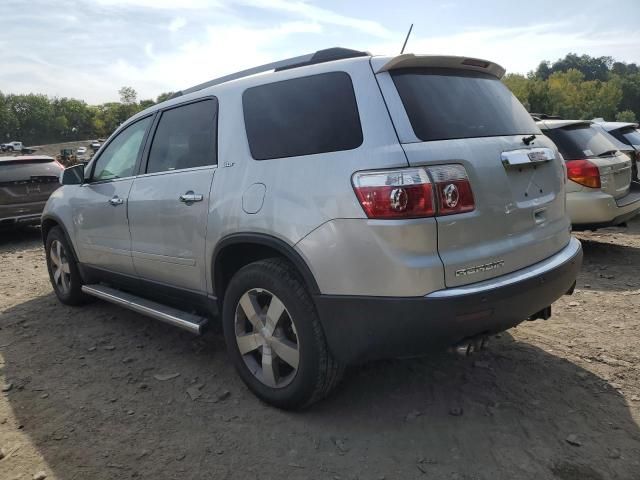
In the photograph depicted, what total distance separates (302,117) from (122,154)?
2.12m

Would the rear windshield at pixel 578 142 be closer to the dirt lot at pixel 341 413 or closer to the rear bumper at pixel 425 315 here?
the dirt lot at pixel 341 413

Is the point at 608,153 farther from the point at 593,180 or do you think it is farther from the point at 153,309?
the point at 153,309

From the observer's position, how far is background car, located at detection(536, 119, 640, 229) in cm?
565

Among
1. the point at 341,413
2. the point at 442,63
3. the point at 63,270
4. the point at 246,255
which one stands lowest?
the point at 341,413

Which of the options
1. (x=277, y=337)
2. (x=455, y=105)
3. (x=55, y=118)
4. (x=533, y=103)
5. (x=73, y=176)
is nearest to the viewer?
(x=455, y=105)

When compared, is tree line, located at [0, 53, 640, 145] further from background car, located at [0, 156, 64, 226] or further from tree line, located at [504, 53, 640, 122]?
background car, located at [0, 156, 64, 226]

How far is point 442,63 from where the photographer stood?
110 inches

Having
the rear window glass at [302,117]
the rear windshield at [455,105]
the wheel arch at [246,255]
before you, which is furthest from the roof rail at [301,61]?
the wheel arch at [246,255]

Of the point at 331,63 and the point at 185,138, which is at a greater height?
the point at 331,63

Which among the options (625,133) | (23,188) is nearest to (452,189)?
(625,133)

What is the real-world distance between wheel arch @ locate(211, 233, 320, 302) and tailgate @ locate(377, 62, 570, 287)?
69 centimetres

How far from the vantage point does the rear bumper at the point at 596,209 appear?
5.63m

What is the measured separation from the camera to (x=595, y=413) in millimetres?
2779

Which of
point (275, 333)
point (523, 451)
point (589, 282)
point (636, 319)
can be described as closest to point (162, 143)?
point (275, 333)
